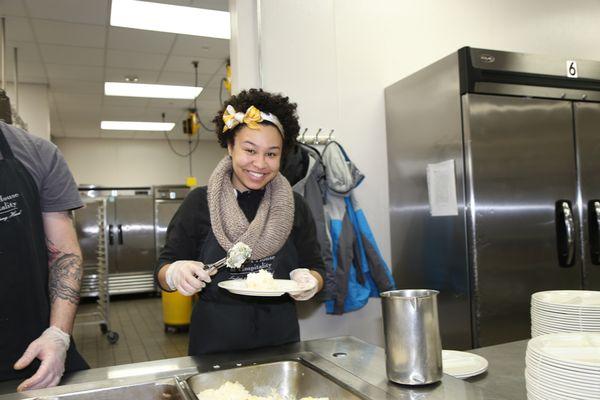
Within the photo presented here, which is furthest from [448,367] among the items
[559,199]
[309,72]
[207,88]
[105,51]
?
A: [207,88]

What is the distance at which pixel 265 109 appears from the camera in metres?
1.81

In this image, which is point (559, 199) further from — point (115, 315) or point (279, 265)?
point (115, 315)

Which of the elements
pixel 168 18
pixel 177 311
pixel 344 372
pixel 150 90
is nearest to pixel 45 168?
pixel 344 372

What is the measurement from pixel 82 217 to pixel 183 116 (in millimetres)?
2482

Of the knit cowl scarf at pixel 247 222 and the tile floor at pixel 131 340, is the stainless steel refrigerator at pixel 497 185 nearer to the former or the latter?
the knit cowl scarf at pixel 247 222

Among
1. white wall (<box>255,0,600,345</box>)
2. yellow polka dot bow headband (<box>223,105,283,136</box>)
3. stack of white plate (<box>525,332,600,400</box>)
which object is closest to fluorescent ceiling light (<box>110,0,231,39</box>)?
white wall (<box>255,0,600,345</box>)

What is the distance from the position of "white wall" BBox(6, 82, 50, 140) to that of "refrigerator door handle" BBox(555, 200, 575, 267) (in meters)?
6.44

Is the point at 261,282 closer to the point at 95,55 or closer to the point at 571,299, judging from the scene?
the point at 571,299

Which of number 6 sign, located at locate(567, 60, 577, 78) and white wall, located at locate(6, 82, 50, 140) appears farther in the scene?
white wall, located at locate(6, 82, 50, 140)

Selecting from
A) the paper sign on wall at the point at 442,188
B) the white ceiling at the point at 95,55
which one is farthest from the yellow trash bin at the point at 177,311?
the paper sign on wall at the point at 442,188

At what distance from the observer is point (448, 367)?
4.26 feet

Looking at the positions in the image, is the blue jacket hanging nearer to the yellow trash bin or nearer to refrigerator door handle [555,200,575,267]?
refrigerator door handle [555,200,575,267]

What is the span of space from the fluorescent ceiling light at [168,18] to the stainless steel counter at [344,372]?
12.0ft

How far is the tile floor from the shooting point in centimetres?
483
